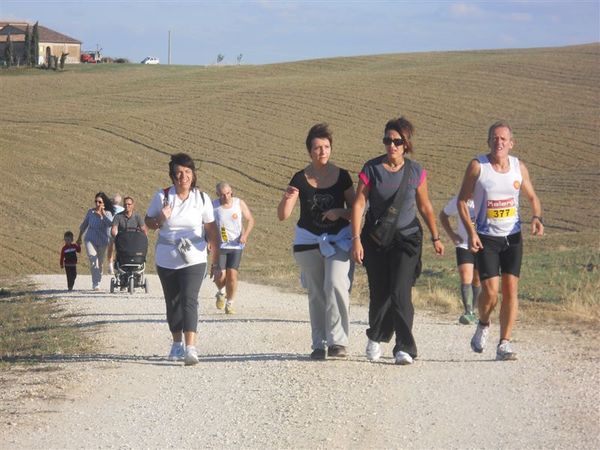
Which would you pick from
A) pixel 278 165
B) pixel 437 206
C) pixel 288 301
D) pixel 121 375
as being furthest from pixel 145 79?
pixel 121 375

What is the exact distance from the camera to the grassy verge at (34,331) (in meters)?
12.2

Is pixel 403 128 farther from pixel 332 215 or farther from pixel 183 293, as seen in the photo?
pixel 183 293

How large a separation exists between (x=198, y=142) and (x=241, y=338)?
40698 mm

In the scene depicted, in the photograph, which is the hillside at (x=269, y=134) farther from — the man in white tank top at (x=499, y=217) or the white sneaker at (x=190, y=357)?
the white sneaker at (x=190, y=357)

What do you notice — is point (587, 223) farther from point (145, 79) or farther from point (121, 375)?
point (145, 79)

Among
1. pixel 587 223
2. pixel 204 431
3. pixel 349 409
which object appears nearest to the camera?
pixel 204 431

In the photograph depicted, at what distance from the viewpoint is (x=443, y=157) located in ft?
157

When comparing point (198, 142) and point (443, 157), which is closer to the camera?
point (443, 157)

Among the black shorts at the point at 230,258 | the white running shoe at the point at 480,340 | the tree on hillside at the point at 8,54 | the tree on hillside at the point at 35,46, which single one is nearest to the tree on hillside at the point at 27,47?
the tree on hillside at the point at 35,46

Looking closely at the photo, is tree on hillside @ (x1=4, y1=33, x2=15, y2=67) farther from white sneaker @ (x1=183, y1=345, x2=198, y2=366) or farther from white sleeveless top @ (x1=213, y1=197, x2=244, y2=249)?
white sneaker @ (x1=183, y1=345, x2=198, y2=366)

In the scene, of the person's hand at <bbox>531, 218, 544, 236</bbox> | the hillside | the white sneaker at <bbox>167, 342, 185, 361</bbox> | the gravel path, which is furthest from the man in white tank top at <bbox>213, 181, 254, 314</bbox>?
the hillside

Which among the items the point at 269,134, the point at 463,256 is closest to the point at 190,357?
the point at 463,256

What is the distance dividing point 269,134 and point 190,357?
148 ft

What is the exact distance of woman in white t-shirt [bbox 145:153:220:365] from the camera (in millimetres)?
10844
